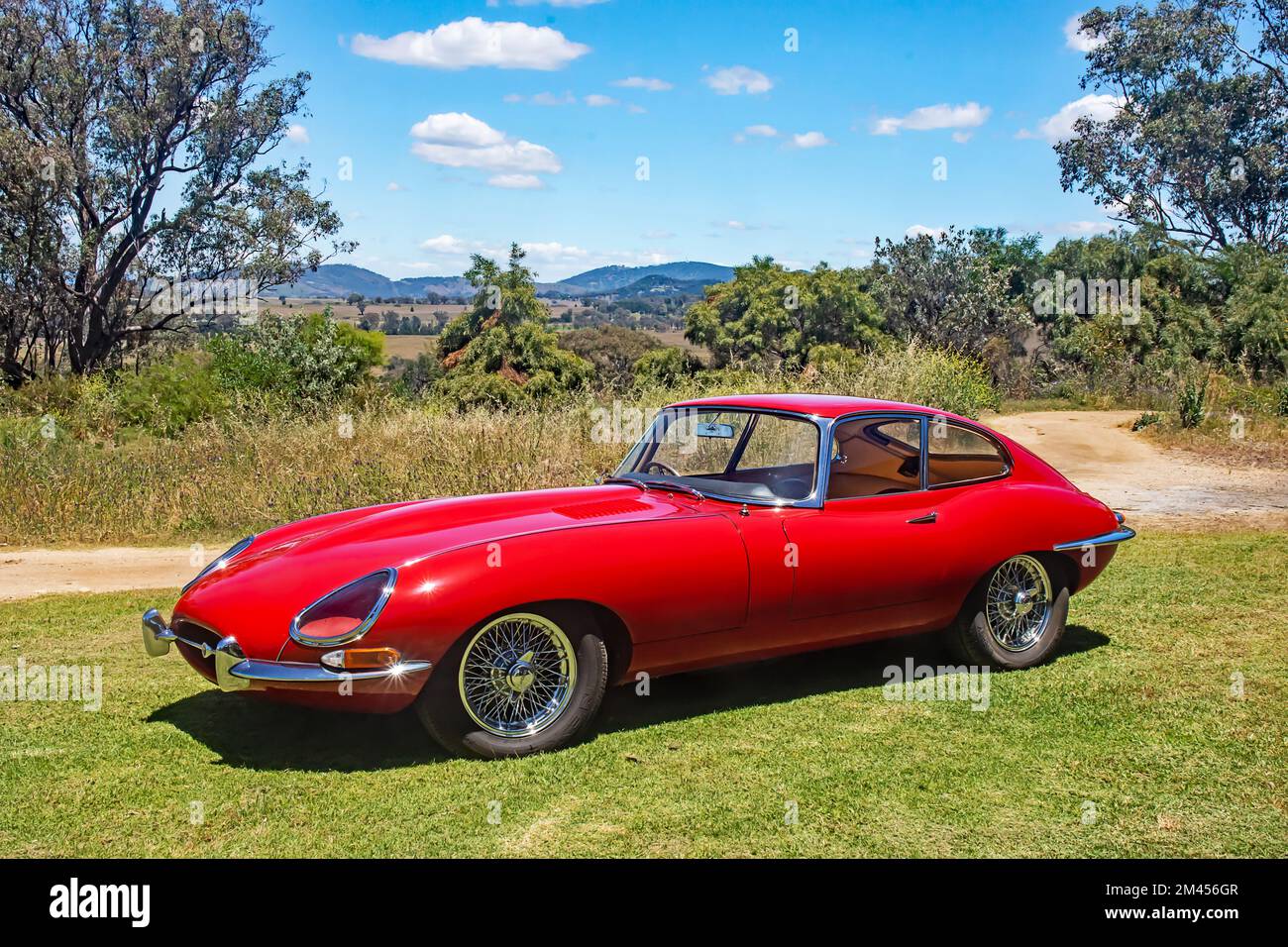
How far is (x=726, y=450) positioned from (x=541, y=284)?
99.6 feet

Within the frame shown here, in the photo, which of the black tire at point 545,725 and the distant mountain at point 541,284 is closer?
the black tire at point 545,725

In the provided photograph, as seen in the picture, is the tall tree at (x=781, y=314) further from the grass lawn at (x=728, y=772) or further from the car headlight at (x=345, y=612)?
the car headlight at (x=345, y=612)

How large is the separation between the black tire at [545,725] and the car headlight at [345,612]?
0.35 meters

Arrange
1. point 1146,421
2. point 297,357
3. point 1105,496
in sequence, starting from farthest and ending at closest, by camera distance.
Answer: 1. point 297,357
2. point 1146,421
3. point 1105,496

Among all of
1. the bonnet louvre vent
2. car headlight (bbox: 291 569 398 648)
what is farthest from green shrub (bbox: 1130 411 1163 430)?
car headlight (bbox: 291 569 398 648)

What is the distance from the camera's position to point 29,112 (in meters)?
29.0

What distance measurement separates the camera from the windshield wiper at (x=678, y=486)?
562cm

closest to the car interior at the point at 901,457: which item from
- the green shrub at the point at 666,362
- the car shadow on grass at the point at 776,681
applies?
the car shadow on grass at the point at 776,681

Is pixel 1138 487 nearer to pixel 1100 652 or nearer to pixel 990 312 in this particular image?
pixel 1100 652

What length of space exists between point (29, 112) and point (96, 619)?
2636cm

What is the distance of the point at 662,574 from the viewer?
496 centimetres

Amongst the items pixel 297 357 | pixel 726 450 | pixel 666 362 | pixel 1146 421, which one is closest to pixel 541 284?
pixel 666 362

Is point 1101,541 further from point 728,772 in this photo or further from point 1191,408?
point 1191,408
